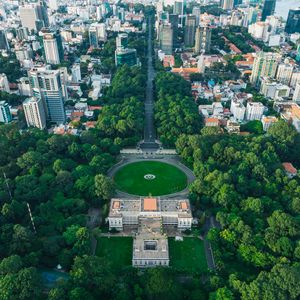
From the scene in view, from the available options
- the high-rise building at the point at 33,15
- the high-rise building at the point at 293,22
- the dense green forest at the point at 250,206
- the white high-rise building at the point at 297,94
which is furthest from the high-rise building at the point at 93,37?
the high-rise building at the point at 293,22

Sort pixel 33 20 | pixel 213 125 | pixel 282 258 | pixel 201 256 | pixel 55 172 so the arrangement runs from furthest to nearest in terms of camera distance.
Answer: pixel 33 20
pixel 213 125
pixel 55 172
pixel 201 256
pixel 282 258

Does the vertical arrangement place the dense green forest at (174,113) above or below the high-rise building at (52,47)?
below

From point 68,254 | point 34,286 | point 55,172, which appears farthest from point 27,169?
point 34,286

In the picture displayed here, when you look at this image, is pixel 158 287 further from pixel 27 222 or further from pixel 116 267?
pixel 27 222

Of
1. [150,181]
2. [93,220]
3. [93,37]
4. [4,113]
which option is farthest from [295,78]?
[4,113]

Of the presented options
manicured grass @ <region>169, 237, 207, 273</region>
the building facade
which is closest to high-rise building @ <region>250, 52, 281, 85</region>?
the building facade

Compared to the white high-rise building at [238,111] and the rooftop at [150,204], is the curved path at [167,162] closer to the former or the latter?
the rooftop at [150,204]
